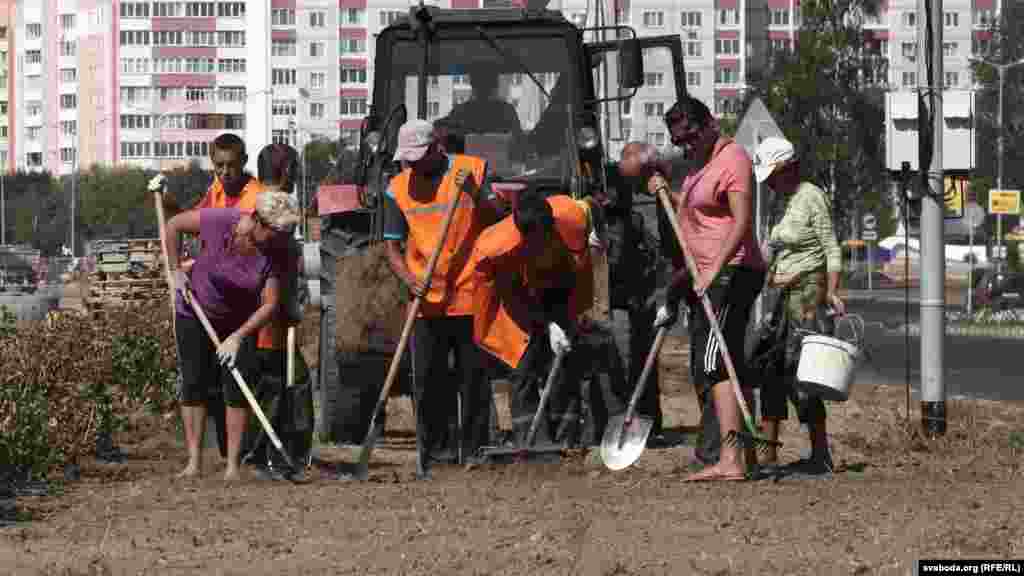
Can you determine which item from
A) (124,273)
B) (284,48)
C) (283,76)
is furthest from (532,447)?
(283,76)

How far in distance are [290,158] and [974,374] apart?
1254 cm

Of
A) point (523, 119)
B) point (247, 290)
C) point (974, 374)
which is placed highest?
point (523, 119)

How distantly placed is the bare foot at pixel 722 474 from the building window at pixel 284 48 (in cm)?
4588

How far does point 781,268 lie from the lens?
11008 millimetres

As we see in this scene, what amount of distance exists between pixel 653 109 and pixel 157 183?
589 cm

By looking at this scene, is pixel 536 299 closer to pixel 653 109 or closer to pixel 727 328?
pixel 727 328

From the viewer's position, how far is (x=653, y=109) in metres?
16.8

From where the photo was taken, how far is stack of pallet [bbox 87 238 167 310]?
73.0 feet

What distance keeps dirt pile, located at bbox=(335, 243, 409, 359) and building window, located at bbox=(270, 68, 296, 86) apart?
56.9 m

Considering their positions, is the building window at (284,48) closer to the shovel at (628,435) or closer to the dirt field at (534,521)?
the shovel at (628,435)

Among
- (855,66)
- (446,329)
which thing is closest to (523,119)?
(446,329)

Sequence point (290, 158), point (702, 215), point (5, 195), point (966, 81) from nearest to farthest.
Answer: point (702, 215)
point (290, 158)
point (966, 81)
point (5, 195)

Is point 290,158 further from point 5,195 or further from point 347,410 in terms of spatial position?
point 5,195

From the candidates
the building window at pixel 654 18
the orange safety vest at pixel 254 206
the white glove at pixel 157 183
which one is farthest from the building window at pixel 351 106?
the orange safety vest at pixel 254 206
